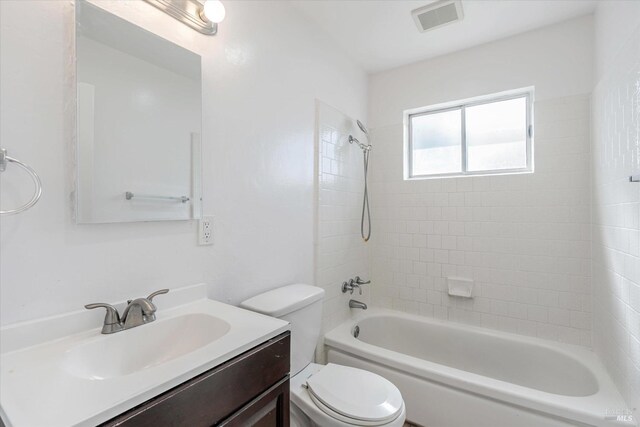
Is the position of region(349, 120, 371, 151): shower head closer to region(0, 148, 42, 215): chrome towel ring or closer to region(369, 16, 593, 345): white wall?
region(369, 16, 593, 345): white wall

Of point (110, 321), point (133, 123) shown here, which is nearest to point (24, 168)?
point (133, 123)

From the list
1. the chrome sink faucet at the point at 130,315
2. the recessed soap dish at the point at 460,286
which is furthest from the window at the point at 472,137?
the chrome sink faucet at the point at 130,315

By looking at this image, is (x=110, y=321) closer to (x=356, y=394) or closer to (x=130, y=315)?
(x=130, y=315)

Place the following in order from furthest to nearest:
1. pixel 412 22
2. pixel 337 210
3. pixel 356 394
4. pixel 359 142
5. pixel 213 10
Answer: pixel 359 142 < pixel 337 210 < pixel 412 22 < pixel 356 394 < pixel 213 10

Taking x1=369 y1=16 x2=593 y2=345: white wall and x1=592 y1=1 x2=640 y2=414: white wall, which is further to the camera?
x1=369 y1=16 x2=593 y2=345: white wall

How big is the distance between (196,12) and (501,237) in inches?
91.4

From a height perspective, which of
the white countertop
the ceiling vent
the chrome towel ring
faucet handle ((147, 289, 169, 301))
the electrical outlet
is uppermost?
the ceiling vent

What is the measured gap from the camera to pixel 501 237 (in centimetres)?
221

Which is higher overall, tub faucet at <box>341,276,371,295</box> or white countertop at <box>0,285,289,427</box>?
white countertop at <box>0,285,289,427</box>

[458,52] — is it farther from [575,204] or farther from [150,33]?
[150,33]

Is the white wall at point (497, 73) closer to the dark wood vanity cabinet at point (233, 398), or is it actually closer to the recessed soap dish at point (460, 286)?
the recessed soap dish at point (460, 286)

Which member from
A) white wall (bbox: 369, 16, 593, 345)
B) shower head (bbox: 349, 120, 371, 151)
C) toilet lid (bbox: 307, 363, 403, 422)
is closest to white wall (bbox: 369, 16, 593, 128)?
white wall (bbox: 369, 16, 593, 345)

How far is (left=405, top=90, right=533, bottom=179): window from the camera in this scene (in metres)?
2.26
